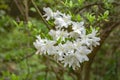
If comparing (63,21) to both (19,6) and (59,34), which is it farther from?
(19,6)

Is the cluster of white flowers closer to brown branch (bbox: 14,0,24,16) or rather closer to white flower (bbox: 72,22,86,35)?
white flower (bbox: 72,22,86,35)

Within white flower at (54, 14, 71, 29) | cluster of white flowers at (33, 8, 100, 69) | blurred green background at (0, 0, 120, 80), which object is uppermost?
blurred green background at (0, 0, 120, 80)

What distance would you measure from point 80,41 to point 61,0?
55cm

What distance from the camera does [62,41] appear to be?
2.11 m

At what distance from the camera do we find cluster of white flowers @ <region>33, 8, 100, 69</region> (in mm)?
2041

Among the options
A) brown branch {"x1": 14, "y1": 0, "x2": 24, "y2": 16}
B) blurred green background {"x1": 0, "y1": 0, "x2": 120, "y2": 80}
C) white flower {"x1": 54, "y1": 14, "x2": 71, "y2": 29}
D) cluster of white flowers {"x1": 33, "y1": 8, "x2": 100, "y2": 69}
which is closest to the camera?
cluster of white flowers {"x1": 33, "y1": 8, "x2": 100, "y2": 69}

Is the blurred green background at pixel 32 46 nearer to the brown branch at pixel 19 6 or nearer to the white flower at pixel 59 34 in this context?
the brown branch at pixel 19 6

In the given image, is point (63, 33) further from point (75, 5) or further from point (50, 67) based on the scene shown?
point (50, 67)

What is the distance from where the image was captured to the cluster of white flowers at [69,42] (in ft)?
6.70

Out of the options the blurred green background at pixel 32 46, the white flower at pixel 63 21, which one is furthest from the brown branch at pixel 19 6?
the white flower at pixel 63 21

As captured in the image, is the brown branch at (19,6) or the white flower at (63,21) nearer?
the white flower at (63,21)

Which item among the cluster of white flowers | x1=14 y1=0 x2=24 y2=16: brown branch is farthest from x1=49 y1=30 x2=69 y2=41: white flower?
x1=14 y1=0 x2=24 y2=16: brown branch

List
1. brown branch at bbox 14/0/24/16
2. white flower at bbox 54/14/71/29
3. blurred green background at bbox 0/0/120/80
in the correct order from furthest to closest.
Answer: brown branch at bbox 14/0/24/16 → blurred green background at bbox 0/0/120/80 → white flower at bbox 54/14/71/29

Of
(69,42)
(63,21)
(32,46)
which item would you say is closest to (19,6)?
(32,46)
